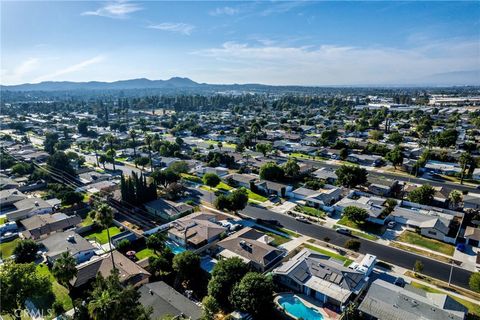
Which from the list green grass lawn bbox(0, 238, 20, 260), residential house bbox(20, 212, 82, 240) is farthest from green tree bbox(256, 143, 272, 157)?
green grass lawn bbox(0, 238, 20, 260)

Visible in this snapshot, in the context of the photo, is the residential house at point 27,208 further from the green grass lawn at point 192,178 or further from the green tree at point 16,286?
the green tree at point 16,286

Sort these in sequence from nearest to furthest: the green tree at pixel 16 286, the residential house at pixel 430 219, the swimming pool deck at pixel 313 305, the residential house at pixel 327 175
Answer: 1. the green tree at pixel 16 286
2. the swimming pool deck at pixel 313 305
3. the residential house at pixel 430 219
4. the residential house at pixel 327 175

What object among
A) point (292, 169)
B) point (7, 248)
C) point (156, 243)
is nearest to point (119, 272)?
point (156, 243)

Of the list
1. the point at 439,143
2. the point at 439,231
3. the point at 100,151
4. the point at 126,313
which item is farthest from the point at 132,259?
the point at 439,143

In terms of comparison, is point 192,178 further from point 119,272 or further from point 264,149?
point 119,272

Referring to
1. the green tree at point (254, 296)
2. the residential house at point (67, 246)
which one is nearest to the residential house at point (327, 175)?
the green tree at point (254, 296)
